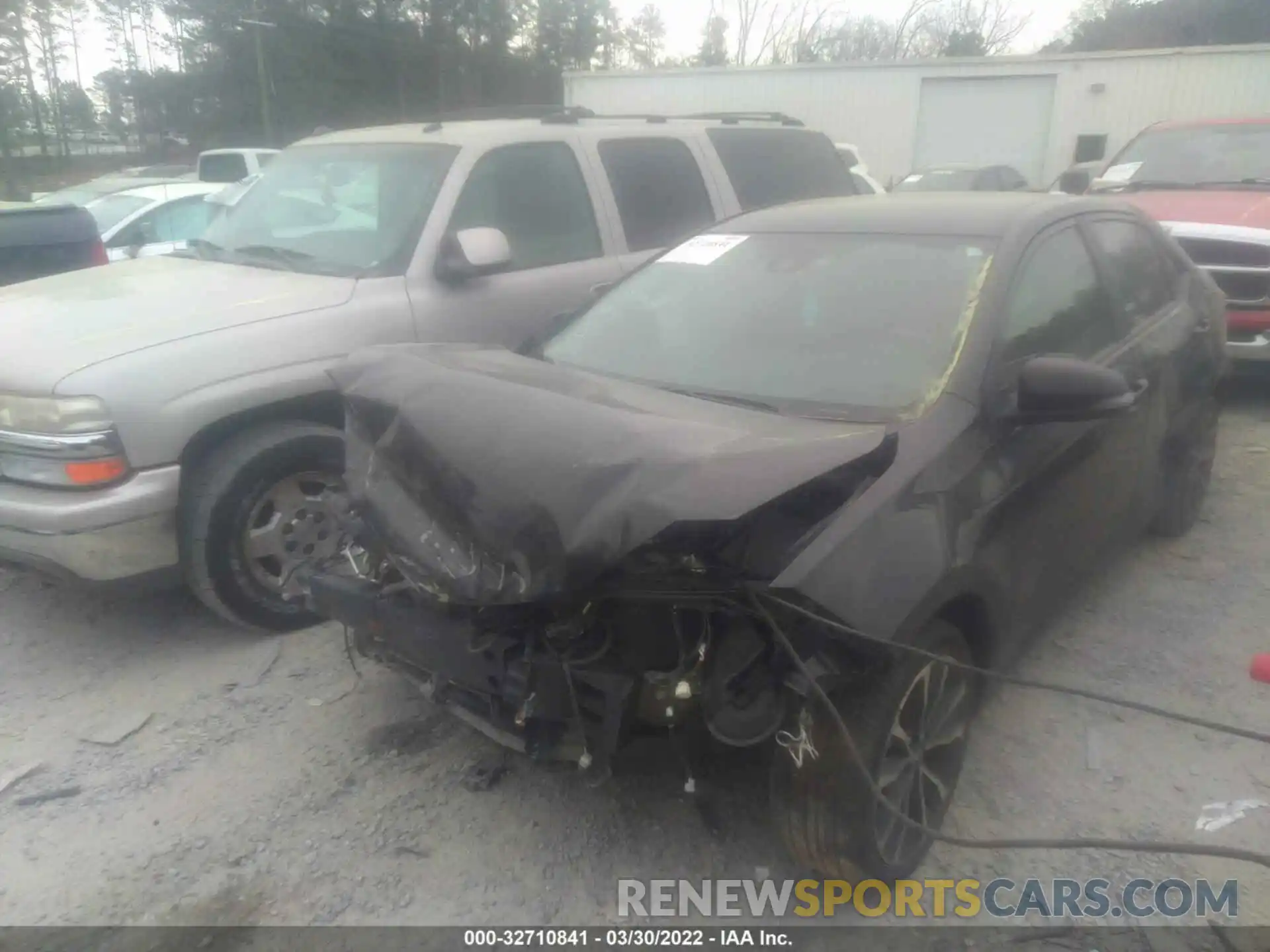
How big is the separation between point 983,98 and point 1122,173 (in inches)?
584

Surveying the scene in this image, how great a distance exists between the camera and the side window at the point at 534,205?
4773 millimetres

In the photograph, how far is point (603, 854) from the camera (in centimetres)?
283

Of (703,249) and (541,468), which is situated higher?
(703,249)

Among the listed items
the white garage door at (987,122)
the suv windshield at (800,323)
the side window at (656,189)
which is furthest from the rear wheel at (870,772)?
the white garage door at (987,122)

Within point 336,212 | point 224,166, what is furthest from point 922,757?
point 224,166

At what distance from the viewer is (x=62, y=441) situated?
11.3 feet

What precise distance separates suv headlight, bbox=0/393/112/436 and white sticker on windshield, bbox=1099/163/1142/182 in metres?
7.60

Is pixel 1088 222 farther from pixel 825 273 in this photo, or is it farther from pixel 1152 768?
pixel 1152 768

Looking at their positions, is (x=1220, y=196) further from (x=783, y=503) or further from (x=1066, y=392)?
(x=783, y=503)

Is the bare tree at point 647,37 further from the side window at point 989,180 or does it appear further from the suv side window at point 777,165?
the suv side window at point 777,165

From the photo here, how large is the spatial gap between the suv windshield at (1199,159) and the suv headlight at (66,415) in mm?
7524

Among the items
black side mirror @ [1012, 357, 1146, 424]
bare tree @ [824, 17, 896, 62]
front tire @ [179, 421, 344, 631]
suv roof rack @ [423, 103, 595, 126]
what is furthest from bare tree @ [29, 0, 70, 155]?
bare tree @ [824, 17, 896, 62]

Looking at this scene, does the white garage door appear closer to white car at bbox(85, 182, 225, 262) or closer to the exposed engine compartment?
white car at bbox(85, 182, 225, 262)

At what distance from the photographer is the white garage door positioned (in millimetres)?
20969
